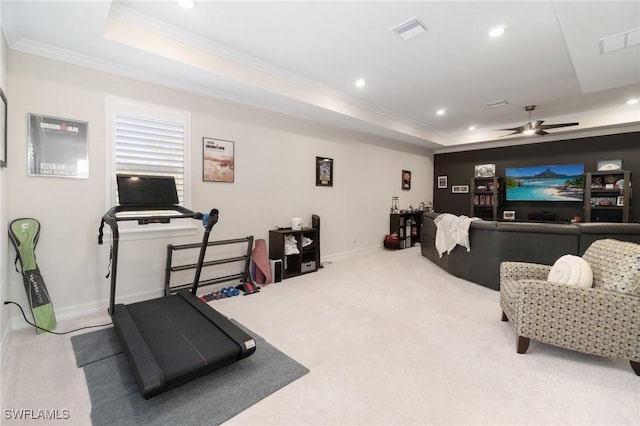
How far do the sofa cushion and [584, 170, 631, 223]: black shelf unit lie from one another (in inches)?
179

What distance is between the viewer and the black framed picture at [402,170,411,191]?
7352 millimetres

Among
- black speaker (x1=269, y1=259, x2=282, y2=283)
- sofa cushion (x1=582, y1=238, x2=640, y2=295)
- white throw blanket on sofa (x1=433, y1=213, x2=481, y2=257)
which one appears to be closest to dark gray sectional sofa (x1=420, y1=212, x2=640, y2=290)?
white throw blanket on sofa (x1=433, y1=213, x2=481, y2=257)

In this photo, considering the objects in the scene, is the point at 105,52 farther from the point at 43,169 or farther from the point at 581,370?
the point at 581,370

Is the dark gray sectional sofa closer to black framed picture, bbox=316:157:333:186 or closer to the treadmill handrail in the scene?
black framed picture, bbox=316:157:333:186

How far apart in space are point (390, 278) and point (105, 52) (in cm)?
448

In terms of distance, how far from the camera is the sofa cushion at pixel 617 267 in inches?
81.8

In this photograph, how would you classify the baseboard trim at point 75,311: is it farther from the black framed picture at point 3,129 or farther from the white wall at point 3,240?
the black framed picture at point 3,129

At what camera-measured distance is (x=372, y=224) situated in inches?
256

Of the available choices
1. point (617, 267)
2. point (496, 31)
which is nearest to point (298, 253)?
point (617, 267)

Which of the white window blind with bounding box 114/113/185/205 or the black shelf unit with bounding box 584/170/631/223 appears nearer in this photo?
the white window blind with bounding box 114/113/185/205

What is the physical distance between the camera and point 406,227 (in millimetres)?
7113

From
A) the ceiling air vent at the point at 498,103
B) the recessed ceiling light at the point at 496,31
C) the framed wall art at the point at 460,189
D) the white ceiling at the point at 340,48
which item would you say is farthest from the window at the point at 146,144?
the framed wall art at the point at 460,189

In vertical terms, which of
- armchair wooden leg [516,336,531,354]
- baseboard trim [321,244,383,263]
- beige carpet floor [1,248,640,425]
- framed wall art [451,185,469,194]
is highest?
framed wall art [451,185,469,194]

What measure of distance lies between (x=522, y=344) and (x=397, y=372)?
3.73 feet
